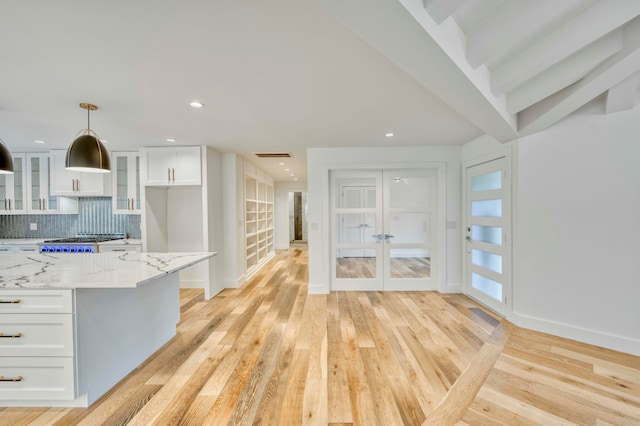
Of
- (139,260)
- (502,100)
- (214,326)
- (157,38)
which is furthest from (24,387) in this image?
(502,100)

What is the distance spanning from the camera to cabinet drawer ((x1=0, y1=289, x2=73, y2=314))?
172 cm

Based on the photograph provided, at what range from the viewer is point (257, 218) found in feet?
19.7

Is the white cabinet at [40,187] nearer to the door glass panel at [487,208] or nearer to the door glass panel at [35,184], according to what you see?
the door glass panel at [35,184]

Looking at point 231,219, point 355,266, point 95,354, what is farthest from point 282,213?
point 95,354

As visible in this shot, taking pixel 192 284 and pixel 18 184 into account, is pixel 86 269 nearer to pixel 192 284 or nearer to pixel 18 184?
Result: pixel 192 284

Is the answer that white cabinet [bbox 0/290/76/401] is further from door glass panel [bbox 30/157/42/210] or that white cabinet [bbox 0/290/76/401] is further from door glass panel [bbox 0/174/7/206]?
door glass panel [bbox 0/174/7/206]

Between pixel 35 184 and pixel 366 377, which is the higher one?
pixel 35 184

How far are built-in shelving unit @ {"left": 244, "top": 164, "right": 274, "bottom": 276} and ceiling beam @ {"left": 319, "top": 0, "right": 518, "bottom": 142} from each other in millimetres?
4072

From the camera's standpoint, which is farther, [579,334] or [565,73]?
[579,334]

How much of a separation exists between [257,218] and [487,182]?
460 centimetres

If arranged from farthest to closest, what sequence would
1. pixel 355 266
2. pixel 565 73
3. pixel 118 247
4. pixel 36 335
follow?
pixel 355 266 < pixel 118 247 < pixel 565 73 < pixel 36 335

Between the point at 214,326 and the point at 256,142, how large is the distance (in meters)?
2.57

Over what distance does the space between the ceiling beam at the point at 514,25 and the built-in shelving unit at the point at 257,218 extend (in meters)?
4.29

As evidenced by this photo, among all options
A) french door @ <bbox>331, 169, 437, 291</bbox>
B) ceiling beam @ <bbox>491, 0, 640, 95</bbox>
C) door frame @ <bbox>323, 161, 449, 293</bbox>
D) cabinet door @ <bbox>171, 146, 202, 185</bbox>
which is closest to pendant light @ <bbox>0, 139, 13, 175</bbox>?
cabinet door @ <bbox>171, 146, 202, 185</bbox>
